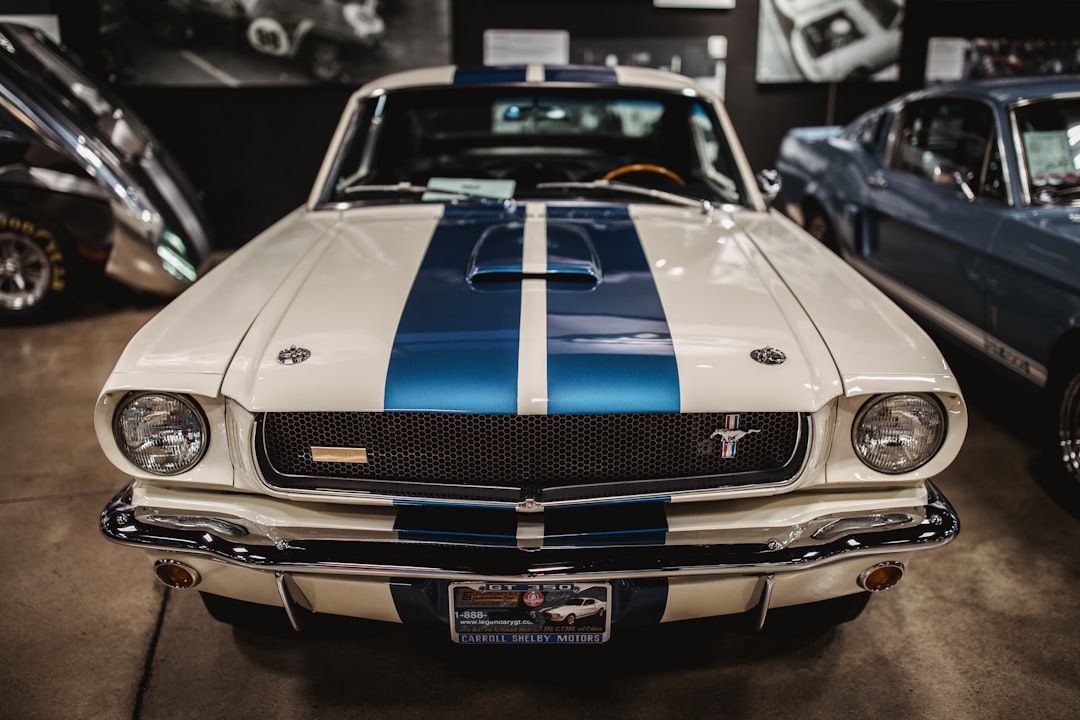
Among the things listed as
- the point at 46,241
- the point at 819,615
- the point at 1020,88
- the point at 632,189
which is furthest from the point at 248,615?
the point at 46,241

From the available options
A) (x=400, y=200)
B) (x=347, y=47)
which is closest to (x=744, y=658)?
(x=400, y=200)

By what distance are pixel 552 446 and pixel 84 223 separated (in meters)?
4.03

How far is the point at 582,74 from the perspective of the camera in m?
2.91

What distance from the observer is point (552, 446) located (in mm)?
1609

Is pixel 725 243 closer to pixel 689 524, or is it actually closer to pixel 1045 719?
pixel 689 524

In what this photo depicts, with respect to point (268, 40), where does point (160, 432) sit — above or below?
below

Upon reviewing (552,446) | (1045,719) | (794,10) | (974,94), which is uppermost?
(794,10)

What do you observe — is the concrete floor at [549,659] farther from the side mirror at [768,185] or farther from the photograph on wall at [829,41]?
the photograph on wall at [829,41]

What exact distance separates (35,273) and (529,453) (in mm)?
4198

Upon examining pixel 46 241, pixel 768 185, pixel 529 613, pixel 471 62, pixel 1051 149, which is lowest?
pixel 529 613

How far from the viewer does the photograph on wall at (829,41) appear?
634 cm

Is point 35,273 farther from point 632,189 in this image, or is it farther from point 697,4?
point 697,4

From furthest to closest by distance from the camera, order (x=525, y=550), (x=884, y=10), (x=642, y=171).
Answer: (x=884, y=10) < (x=642, y=171) < (x=525, y=550)

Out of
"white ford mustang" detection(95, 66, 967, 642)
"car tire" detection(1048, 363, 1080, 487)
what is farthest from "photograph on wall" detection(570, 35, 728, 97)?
"white ford mustang" detection(95, 66, 967, 642)
